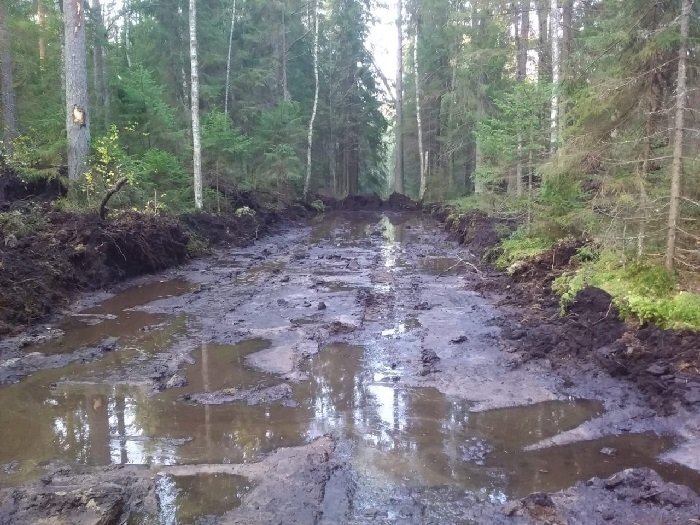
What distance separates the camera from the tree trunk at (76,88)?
13367mm

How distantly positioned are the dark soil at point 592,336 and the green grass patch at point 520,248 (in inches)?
24.8

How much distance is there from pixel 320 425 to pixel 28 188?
41.7 feet

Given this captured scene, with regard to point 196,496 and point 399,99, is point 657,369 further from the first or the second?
point 399,99

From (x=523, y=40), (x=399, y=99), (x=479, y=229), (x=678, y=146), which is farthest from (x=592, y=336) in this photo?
(x=399, y=99)

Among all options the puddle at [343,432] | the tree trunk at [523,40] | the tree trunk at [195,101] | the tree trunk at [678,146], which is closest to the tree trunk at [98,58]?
the tree trunk at [195,101]

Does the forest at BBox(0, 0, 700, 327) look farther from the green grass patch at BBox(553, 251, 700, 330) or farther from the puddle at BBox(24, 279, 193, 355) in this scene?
the puddle at BBox(24, 279, 193, 355)

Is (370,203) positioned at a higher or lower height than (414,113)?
lower

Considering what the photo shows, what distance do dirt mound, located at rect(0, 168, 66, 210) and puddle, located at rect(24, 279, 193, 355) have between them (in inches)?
184

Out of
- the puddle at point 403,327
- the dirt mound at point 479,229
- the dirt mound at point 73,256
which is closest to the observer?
the puddle at point 403,327

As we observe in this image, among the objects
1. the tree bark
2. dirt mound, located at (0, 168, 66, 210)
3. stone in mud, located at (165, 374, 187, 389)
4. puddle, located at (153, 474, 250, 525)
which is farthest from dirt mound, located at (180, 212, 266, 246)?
puddle, located at (153, 474, 250, 525)

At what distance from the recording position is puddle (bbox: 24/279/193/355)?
7949mm

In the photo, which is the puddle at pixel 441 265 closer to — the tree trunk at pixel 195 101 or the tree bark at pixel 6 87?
the tree trunk at pixel 195 101

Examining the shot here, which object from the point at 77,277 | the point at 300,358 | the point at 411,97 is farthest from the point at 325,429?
the point at 411,97

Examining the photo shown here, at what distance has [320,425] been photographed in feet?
18.0
